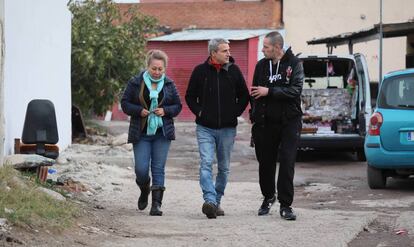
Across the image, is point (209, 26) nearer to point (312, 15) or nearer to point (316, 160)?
point (312, 15)

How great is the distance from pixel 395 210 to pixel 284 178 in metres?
1.92

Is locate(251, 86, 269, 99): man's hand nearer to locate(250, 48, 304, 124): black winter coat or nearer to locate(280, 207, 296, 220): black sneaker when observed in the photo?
locate(250, 48, 304, 124): black winter coat

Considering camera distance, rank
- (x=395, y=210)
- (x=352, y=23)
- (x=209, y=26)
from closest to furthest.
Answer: (x=395, y=210)
(x=352, y=23)
(x=209, y=26)

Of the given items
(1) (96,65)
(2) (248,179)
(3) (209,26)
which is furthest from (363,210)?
(3) (209,26)

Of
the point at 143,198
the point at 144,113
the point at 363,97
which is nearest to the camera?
the point at 144,113

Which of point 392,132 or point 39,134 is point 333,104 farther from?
point 39,134

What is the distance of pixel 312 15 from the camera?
34.6m

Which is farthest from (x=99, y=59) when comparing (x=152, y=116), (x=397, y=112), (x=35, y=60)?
(x=152, y=116)

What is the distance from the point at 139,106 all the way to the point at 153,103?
0.16 meters

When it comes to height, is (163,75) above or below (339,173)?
above

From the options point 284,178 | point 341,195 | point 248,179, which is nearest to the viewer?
point 284,178

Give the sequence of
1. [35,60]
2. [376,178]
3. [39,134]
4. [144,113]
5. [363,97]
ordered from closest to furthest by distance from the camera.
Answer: [144,113] < [39,134] < [376,178] < [35,60] < [363,97]

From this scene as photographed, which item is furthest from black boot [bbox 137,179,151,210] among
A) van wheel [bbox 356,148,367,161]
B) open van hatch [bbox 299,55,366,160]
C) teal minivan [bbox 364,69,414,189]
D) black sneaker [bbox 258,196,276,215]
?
van wheel [bbox 356,148,367,161]

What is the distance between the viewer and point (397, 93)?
1187cm
